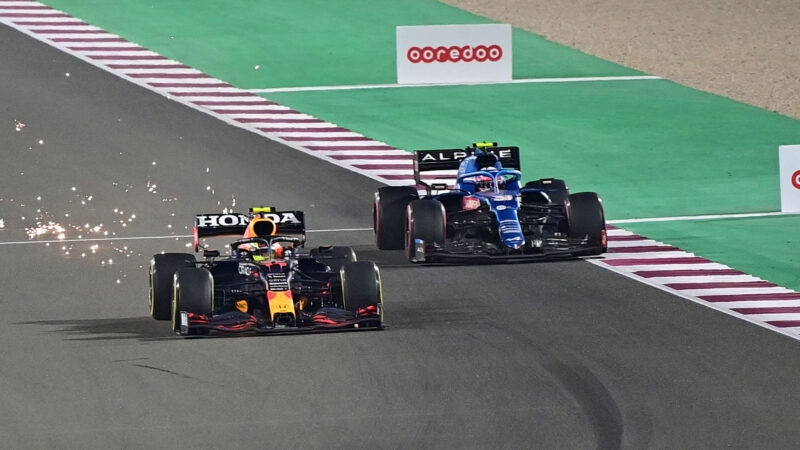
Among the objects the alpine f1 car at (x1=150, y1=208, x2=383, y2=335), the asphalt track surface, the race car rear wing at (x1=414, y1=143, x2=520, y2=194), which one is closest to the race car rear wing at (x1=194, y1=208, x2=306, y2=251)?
the alpine f1 car at (x1=150, y1=208, x2=383, y2=335)

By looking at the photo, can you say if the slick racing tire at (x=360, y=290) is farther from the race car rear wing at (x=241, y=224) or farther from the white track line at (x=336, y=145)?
the white track line at (x=336, y=145)

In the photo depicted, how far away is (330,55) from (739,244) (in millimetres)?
→ 15196

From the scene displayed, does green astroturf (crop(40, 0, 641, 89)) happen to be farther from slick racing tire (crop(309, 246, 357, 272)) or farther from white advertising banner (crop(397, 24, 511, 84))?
slick racing tire (crop(309, 246, 357, 272))

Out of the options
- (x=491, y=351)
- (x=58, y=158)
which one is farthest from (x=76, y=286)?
(x=58, y=158)

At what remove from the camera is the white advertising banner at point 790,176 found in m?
28.4

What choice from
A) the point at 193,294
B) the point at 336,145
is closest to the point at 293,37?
the point at 336,145

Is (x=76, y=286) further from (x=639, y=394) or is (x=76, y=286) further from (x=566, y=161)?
(x=566, y=161)

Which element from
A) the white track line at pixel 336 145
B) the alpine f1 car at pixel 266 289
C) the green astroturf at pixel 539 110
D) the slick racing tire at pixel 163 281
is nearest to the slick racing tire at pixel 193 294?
the alpine f1 car at pixel 266 289

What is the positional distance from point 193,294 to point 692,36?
25.6 meters

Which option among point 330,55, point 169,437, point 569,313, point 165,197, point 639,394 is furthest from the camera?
point 330,55

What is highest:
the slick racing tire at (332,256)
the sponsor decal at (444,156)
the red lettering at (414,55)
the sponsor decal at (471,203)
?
the red lettering at (414,55)

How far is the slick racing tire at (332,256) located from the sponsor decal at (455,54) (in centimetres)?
1601

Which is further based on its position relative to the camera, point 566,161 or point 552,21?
point 552,21

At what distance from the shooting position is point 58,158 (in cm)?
3294
